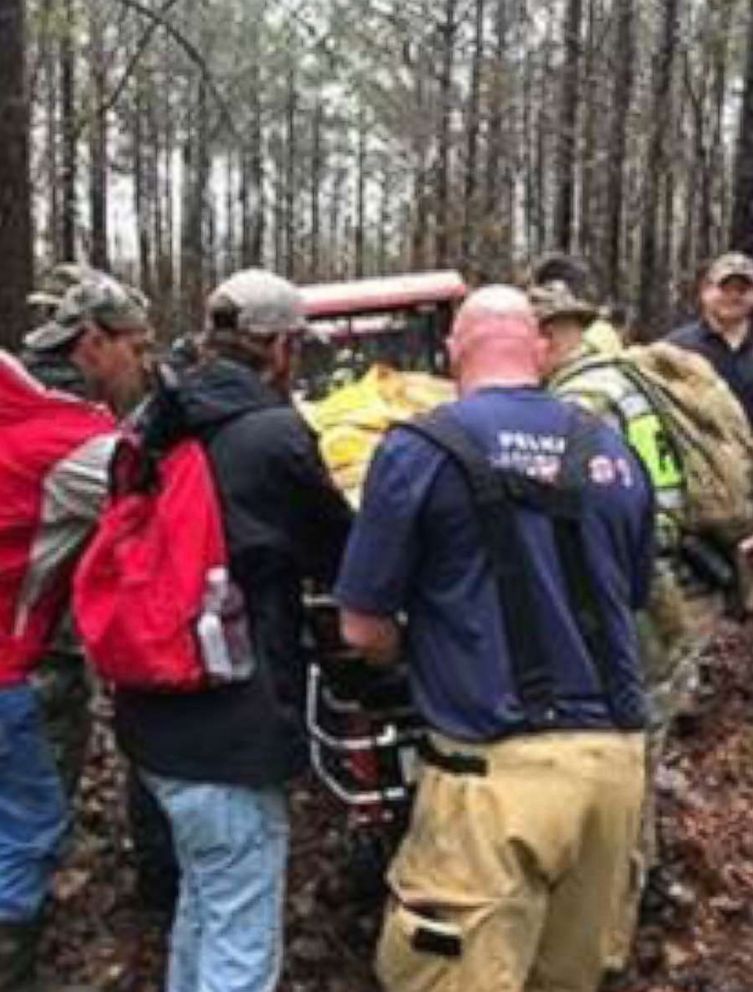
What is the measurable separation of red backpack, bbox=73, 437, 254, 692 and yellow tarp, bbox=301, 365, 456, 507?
699mm

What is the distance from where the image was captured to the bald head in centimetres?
400

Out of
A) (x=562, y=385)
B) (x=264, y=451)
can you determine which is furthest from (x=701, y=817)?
(x=264, y=451)

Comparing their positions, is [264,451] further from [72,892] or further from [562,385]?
[72,892]

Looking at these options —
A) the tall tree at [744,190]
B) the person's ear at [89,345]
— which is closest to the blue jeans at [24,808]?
the person's ear at [89,345]

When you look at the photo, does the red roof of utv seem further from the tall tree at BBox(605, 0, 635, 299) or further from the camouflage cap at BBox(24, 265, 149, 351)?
the tall tree at BBox(605, 0, 635, 299)

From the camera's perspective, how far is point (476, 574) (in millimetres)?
3828

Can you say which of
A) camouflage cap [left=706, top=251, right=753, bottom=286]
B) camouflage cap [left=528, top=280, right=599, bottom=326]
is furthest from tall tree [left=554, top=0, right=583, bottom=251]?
camouflage cap [left=528, top=280, right=599, bottom=326]

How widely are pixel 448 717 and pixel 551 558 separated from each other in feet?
1.44

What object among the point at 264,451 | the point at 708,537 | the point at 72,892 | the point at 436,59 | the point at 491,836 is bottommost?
the point at 72,892

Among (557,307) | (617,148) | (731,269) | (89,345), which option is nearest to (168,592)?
(89,345)

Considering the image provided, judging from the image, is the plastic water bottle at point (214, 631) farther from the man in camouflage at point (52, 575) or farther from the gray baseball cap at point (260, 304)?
the man in camouflage at point (52, 575)

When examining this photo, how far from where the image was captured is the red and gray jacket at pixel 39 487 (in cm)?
475

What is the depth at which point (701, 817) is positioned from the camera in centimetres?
639

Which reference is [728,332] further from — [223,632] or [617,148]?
[617,148]
